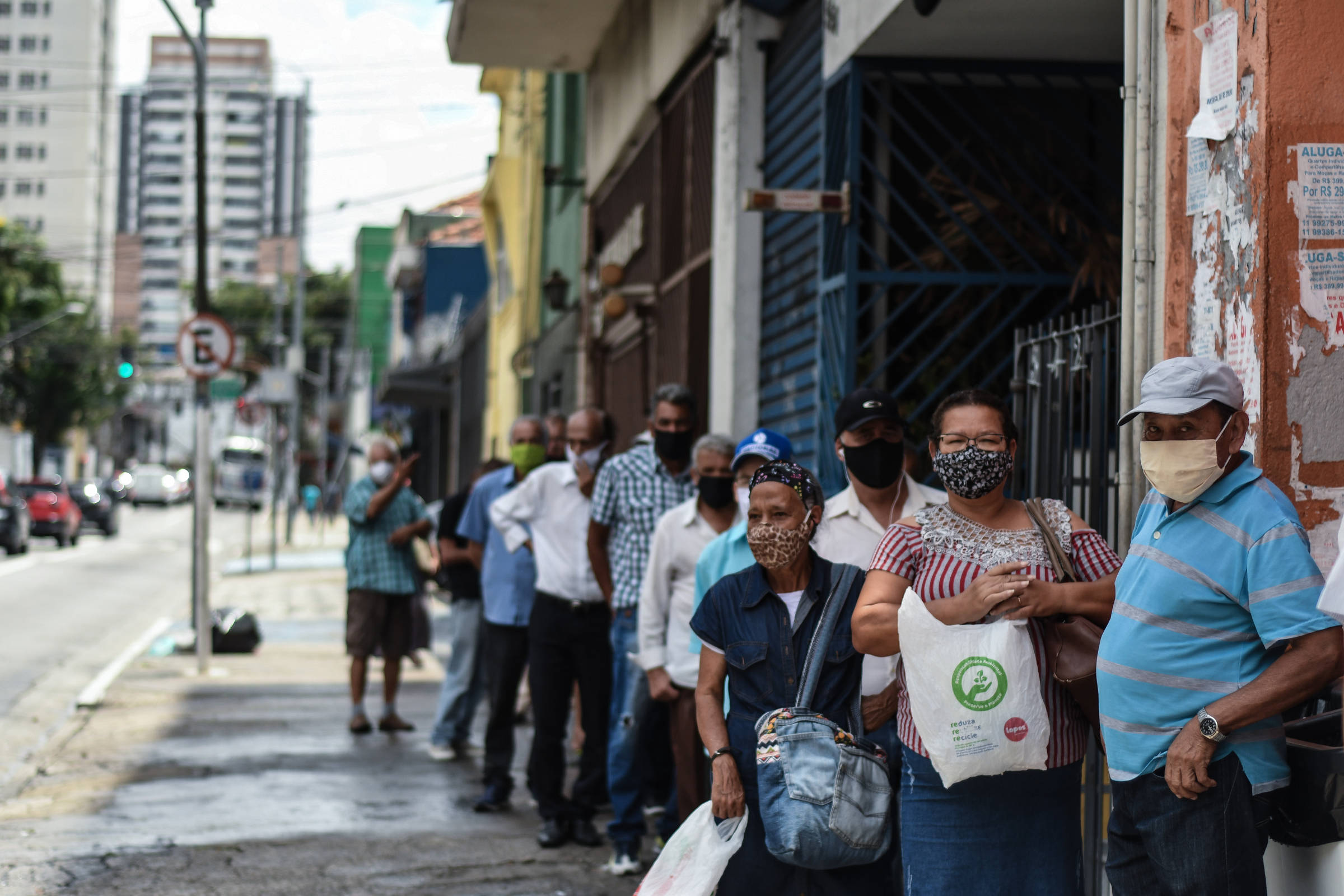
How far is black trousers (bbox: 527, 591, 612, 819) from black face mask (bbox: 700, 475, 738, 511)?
1.32 metres

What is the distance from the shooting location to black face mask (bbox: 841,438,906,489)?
5008 millimetres

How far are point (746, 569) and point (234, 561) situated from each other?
28568 millimetres

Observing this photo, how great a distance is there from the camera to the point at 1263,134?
13.0 ft

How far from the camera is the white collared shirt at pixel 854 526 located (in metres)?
5.07

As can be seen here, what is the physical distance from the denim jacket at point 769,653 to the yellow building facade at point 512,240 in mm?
14140

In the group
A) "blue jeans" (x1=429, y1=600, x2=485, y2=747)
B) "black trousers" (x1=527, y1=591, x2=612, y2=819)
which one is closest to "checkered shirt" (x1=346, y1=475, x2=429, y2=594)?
"blue jeans" (x1=429, y1=600, x2=485, y2=747)

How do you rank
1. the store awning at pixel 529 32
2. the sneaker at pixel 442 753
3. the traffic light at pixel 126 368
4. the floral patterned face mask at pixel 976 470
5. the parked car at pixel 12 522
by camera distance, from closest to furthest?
the floral patterned face mask at pixel 976 470 < the sneaker at pixel 442 753 < the store awning at pixel 529 32 < the traffic light at pixel 126 368 < the parked car at pixel 12 522

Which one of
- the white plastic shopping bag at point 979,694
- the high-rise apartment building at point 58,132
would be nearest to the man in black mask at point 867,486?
the white plastic shopping bag at point 979,694

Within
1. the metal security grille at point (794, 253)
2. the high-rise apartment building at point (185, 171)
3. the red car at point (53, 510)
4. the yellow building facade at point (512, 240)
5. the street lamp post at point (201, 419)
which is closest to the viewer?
the metal security grille at point (794, 253)

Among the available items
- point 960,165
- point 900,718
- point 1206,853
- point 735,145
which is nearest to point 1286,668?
point 1206,853

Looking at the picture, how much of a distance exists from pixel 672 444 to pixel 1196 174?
123 inches

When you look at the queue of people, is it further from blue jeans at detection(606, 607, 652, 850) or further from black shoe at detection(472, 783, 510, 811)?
black shoe at detection(472, 783, 510, 811)

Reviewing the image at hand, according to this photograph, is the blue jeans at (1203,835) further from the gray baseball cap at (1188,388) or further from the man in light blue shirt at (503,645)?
the man in light blue shirt at (503,645)

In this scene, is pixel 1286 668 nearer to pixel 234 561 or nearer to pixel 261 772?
pixel 261 772
